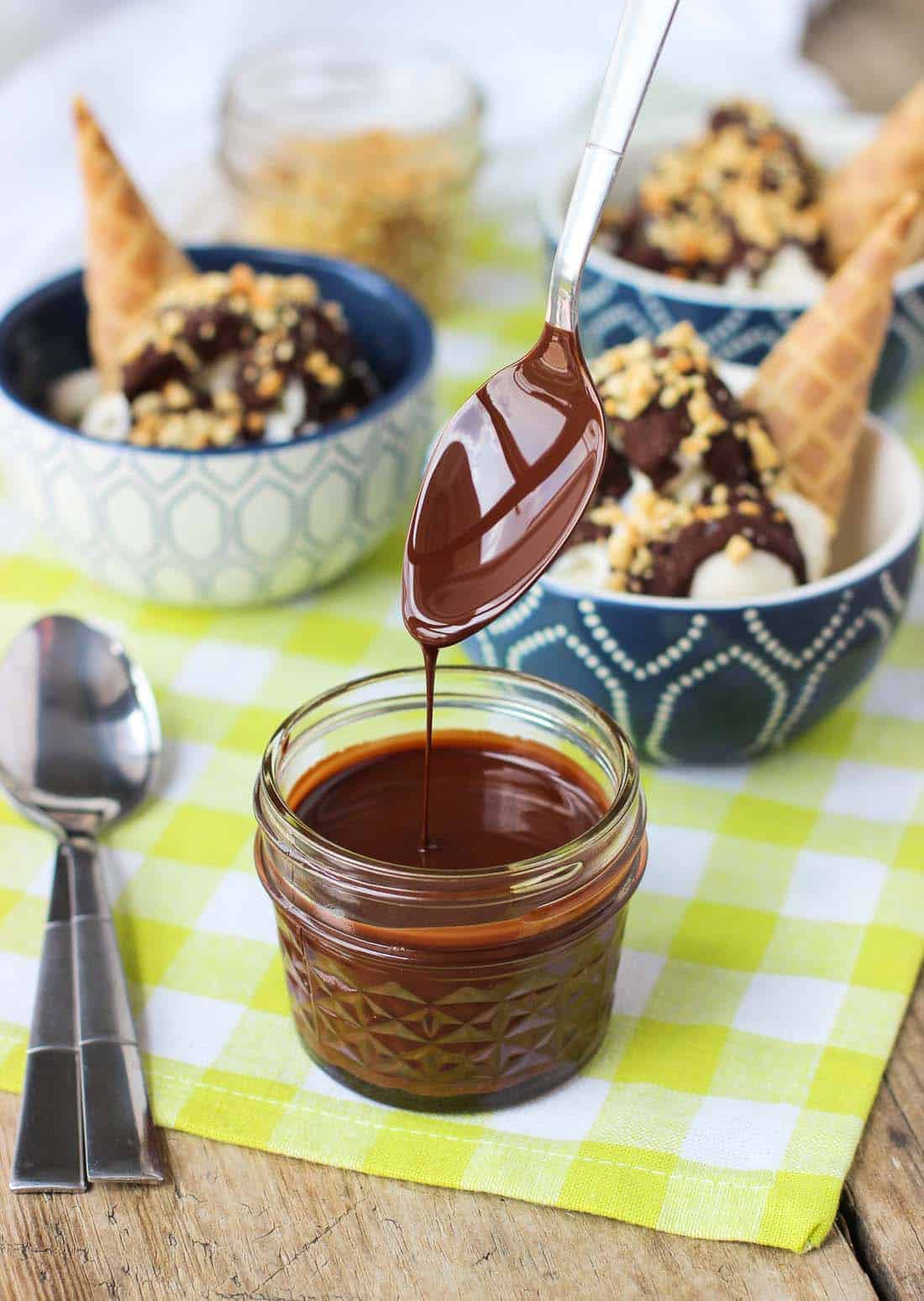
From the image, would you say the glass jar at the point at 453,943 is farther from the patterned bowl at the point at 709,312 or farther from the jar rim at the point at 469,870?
the patterned bowl at the point at 709,312

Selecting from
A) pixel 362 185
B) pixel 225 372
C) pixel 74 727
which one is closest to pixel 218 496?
pixel 225 372

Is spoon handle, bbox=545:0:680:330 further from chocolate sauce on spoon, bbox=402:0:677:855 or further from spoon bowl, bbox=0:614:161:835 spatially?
spoon bowl, bbox=0:614:161:835

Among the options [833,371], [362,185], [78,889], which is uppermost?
[833,371]

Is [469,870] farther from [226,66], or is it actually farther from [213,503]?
[226,66]

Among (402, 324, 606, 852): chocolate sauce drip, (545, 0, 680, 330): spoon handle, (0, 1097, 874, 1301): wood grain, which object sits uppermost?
(545, 0, 680, 330): spoon handle

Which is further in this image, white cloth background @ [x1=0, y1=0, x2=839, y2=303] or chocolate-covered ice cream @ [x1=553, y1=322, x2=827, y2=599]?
white cloth background @ [x1=0, y1=0, x2=839, y2=303]

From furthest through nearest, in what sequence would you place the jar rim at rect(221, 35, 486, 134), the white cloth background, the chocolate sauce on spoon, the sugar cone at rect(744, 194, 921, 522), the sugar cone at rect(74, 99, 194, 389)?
the white cloth background < the jar rim at rect(221, 35, 486, 134) < the sugar cone at rect(74, 99, 194, 389) < the sugar cone at rect(744, 194, 921, 522) < the chocolate sauce on spoon

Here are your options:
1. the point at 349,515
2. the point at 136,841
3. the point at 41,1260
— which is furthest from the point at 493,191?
the point at 41,1260

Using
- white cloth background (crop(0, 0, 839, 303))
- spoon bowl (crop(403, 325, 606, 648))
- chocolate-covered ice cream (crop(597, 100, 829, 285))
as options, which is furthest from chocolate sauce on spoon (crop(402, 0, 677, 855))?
white cloth background (crop(0, 0, 839, 303))
